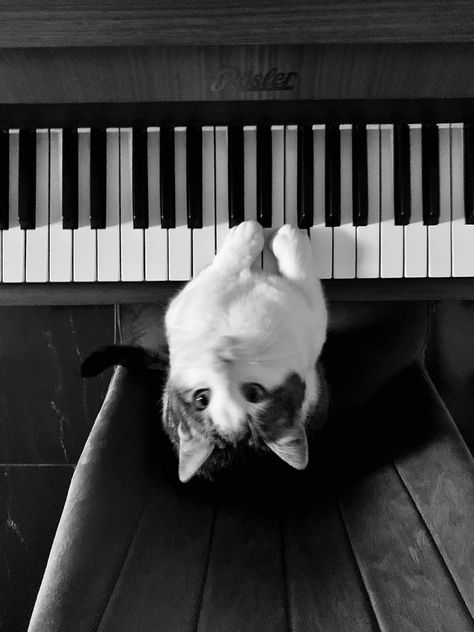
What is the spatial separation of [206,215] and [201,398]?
1.50ft

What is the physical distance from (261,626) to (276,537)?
8.8 inches

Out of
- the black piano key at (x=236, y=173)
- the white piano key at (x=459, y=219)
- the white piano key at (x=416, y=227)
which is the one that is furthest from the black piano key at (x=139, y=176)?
the white piano key at (x=459, y=219)

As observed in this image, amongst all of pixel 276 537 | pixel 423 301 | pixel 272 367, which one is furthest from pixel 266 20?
pixel 276 537

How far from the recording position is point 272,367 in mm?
1258

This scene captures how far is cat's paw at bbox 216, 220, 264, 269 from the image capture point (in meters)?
1.33

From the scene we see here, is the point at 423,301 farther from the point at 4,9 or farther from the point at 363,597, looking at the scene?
the point at 4,9

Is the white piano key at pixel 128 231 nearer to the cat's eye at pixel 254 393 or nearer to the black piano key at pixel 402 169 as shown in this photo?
the cat's eye at pixel 254 393

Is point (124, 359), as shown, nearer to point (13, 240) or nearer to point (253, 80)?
point (13, 240)

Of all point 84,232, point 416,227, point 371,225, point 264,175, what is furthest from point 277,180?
point 84,232

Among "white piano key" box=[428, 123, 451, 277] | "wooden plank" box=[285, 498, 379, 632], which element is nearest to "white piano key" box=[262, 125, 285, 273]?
"white piano key" box=[428, 123, 451, 277]

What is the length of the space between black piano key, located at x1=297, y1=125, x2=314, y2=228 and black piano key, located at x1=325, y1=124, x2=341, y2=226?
0.04 m

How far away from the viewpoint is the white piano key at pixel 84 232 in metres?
1.36

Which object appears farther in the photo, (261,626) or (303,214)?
(303,214)

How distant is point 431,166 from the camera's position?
4.34 feet
